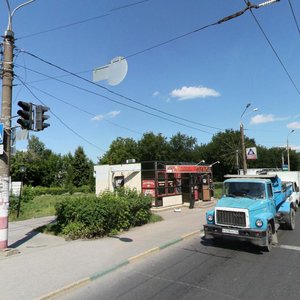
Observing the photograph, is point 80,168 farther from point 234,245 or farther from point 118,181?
point 234,245

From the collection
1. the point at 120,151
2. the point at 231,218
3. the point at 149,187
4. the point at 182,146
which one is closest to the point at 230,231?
the point at 231,218

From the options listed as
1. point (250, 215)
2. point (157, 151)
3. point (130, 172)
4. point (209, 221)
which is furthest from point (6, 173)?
point (157, 151)

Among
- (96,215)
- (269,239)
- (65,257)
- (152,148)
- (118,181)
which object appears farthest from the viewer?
(152,148)

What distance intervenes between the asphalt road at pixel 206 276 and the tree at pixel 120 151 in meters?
56.0

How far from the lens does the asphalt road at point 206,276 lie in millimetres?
6160

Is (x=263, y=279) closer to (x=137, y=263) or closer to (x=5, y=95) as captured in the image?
(x=137, y=263)

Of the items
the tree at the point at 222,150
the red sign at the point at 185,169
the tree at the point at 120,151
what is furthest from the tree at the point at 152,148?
the red sign at the point at 185,169

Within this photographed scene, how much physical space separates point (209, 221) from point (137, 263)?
3.00 meters

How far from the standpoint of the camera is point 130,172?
22.3 meters

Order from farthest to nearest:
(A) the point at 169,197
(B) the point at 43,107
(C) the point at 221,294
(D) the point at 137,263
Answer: (A) the point at 169,197, (B) the point at 43,107, (D) the point at 137,263, (C) the point at 221,294

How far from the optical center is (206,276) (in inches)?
285

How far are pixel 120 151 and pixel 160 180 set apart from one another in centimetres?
4620

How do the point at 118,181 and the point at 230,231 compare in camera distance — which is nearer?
the point at 230,231

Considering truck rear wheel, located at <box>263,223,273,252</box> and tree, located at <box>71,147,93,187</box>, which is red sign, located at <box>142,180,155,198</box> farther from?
tree, located at <box>71,147,93,187</box>
